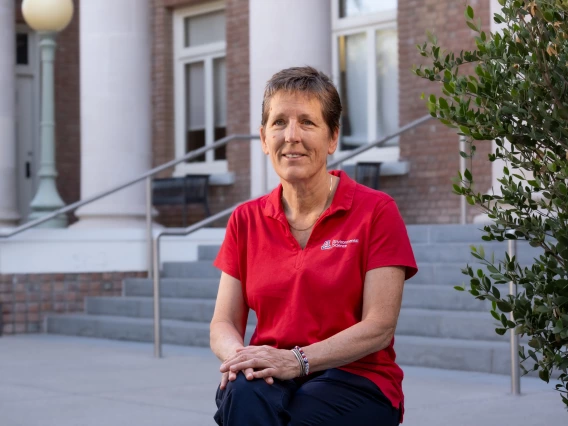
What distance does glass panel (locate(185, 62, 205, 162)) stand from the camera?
14.9 meters

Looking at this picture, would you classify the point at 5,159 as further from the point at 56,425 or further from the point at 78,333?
the point at 56,425

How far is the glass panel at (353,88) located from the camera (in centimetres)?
1284

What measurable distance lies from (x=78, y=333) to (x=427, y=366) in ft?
13.1

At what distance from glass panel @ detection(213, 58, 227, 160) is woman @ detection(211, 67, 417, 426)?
11315 millimetres

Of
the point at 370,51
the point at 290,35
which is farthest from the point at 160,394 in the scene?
the point at 370,51

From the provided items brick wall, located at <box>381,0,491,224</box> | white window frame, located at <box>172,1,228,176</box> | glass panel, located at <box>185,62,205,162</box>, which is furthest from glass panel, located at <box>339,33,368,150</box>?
glass panel, located at <box>185,62,205,162</box>

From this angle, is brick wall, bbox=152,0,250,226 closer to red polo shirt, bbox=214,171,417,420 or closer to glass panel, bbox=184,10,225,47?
glass panel, bbox=184,10,225,47

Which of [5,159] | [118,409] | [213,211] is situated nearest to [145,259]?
[5,159]

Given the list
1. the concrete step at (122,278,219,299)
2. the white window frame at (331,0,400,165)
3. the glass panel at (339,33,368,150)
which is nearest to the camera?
the concrete step at (122,278,219,299)

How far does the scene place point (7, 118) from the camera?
37.8 feet

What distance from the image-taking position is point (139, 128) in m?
11.1

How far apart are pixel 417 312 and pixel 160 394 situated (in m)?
2.17

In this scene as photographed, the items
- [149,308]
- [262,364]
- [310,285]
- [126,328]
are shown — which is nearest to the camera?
[262,364]

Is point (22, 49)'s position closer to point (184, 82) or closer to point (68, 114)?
point (68, 114)
